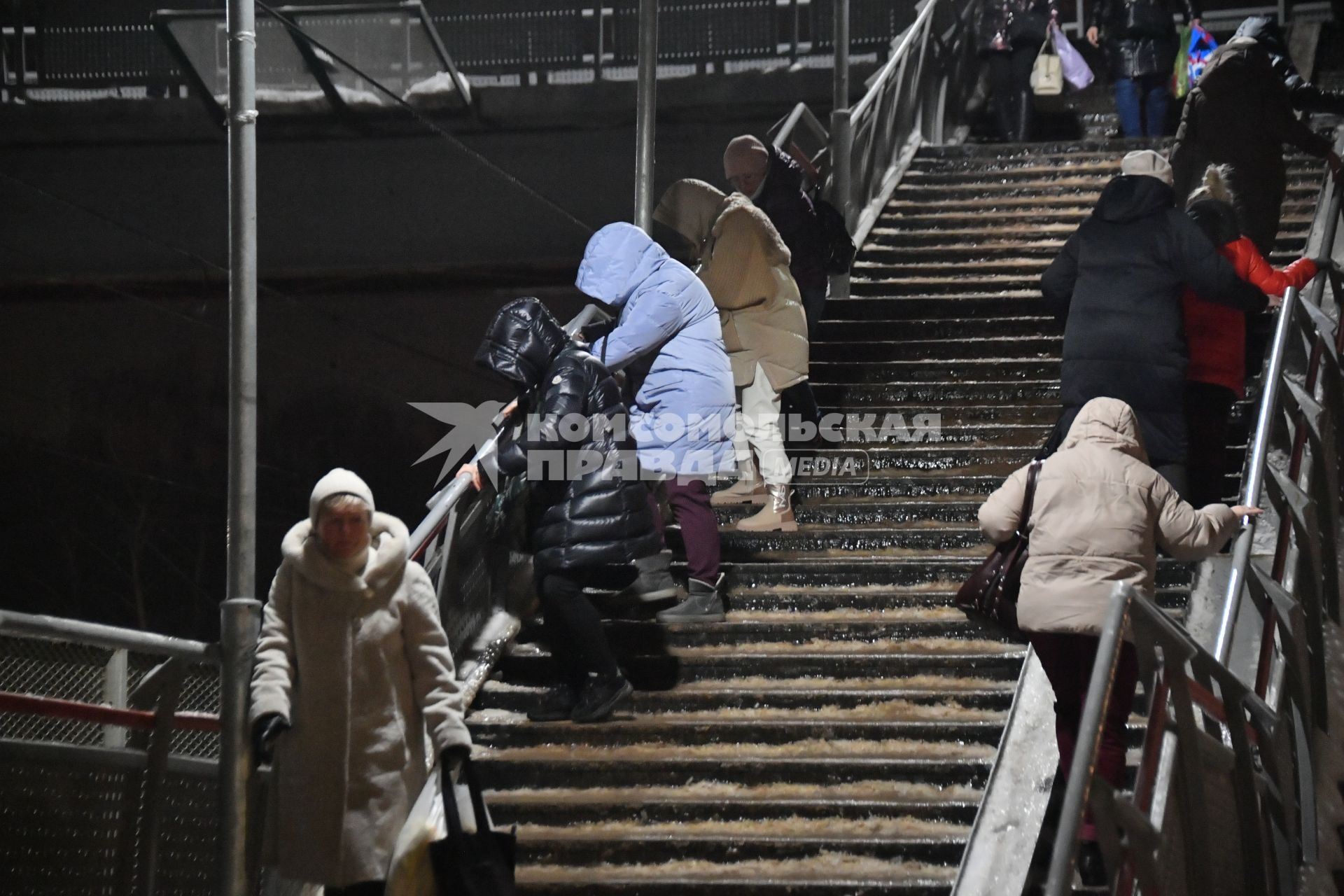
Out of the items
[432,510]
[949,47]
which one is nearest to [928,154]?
[949,47]

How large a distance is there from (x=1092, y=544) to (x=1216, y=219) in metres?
2.59

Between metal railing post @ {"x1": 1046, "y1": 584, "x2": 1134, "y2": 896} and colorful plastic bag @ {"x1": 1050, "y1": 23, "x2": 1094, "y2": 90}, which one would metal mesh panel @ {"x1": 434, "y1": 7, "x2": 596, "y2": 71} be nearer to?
colorful plastic bag @ {"x1": 1050, "y1": 23, "x2": 1094, "y2": 90}

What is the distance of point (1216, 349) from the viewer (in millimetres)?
6715

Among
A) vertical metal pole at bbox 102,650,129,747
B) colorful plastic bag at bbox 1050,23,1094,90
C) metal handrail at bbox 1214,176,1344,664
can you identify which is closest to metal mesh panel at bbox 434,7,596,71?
colorful plastic bag at bbox 1050,23,1094,90

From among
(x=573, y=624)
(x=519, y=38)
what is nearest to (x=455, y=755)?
(x=573, y=624)

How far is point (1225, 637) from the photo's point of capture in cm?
512

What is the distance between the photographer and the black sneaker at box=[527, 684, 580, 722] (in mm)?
6426

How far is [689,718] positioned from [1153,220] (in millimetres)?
2785

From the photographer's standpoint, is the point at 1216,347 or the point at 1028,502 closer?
the point at 1028,502

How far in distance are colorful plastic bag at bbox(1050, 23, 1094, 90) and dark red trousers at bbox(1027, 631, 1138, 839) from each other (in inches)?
375

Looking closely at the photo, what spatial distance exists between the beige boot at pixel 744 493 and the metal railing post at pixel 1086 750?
12.8 ft

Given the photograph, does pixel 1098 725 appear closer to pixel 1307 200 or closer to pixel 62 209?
pixel 1307 200

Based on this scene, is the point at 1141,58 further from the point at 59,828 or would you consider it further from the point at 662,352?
the point at 59,828

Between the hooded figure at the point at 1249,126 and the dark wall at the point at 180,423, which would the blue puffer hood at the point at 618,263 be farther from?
the dark wall at the point at 180,423
